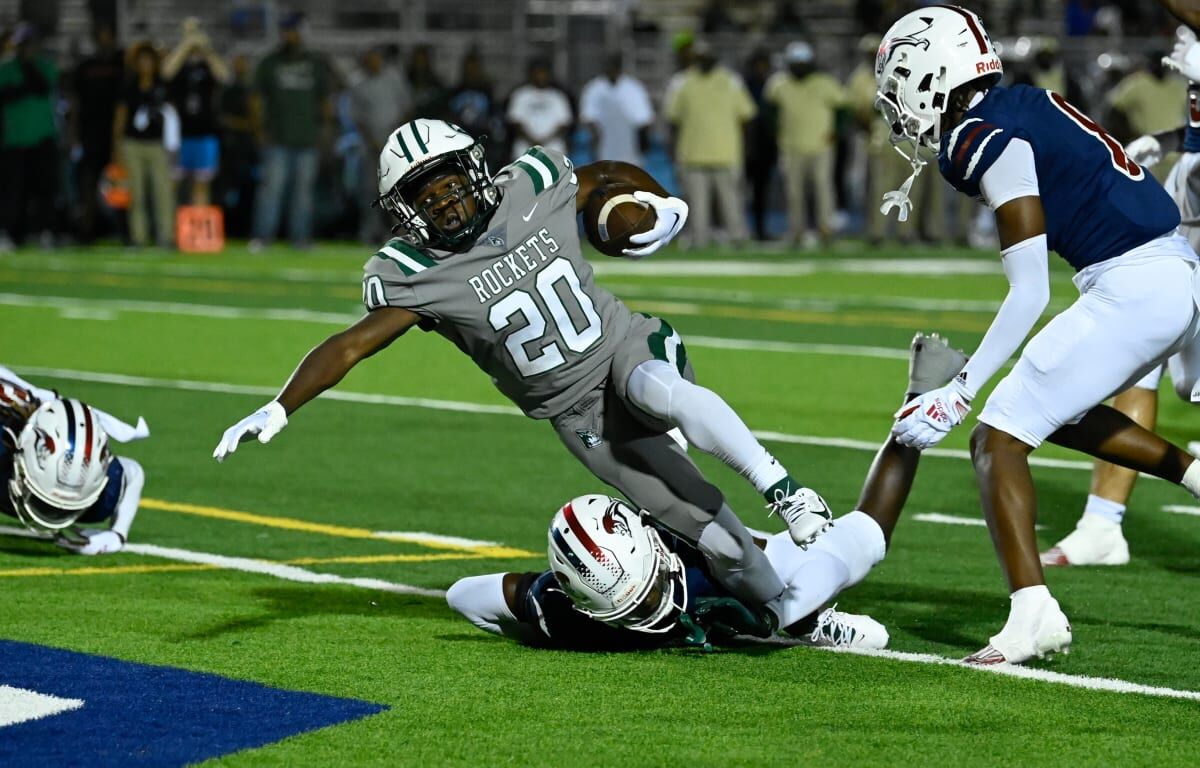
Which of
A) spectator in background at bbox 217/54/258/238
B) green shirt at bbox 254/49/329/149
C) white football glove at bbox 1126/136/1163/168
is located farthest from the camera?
spectator in background at bbox 217/54/258/238

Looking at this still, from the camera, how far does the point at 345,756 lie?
4.68 m

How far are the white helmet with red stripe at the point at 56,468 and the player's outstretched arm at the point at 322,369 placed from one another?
173cm

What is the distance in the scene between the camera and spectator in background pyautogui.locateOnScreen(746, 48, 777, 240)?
23672 mm

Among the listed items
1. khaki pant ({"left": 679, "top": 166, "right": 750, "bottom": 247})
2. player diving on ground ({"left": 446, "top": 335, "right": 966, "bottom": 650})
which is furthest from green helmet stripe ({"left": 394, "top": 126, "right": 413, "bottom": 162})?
khaki pant ({"left": 679, "top": 166, "right": 750, "bottom": 247})

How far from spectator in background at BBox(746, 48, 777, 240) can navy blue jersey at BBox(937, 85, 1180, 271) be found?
1764 cm

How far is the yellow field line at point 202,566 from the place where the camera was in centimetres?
704

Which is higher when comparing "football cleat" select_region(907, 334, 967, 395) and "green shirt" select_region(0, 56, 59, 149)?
"football cleat" select_region(907, 334, 967, 395)

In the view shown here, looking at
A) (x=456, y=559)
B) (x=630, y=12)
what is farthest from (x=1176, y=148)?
(x=630, y=12)

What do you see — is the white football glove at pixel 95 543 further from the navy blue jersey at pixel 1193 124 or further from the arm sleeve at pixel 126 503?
the navy blue jersey at pixel 1193 124

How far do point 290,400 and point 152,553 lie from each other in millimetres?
2071

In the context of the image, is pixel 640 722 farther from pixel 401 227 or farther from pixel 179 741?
pixel 401 227

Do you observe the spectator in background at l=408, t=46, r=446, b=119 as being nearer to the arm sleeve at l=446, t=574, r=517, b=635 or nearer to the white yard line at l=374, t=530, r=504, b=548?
the white yard line at l=374, t=530, r=504, b=548

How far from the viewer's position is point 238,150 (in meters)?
23.9

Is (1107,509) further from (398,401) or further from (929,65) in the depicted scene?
(398,401)
